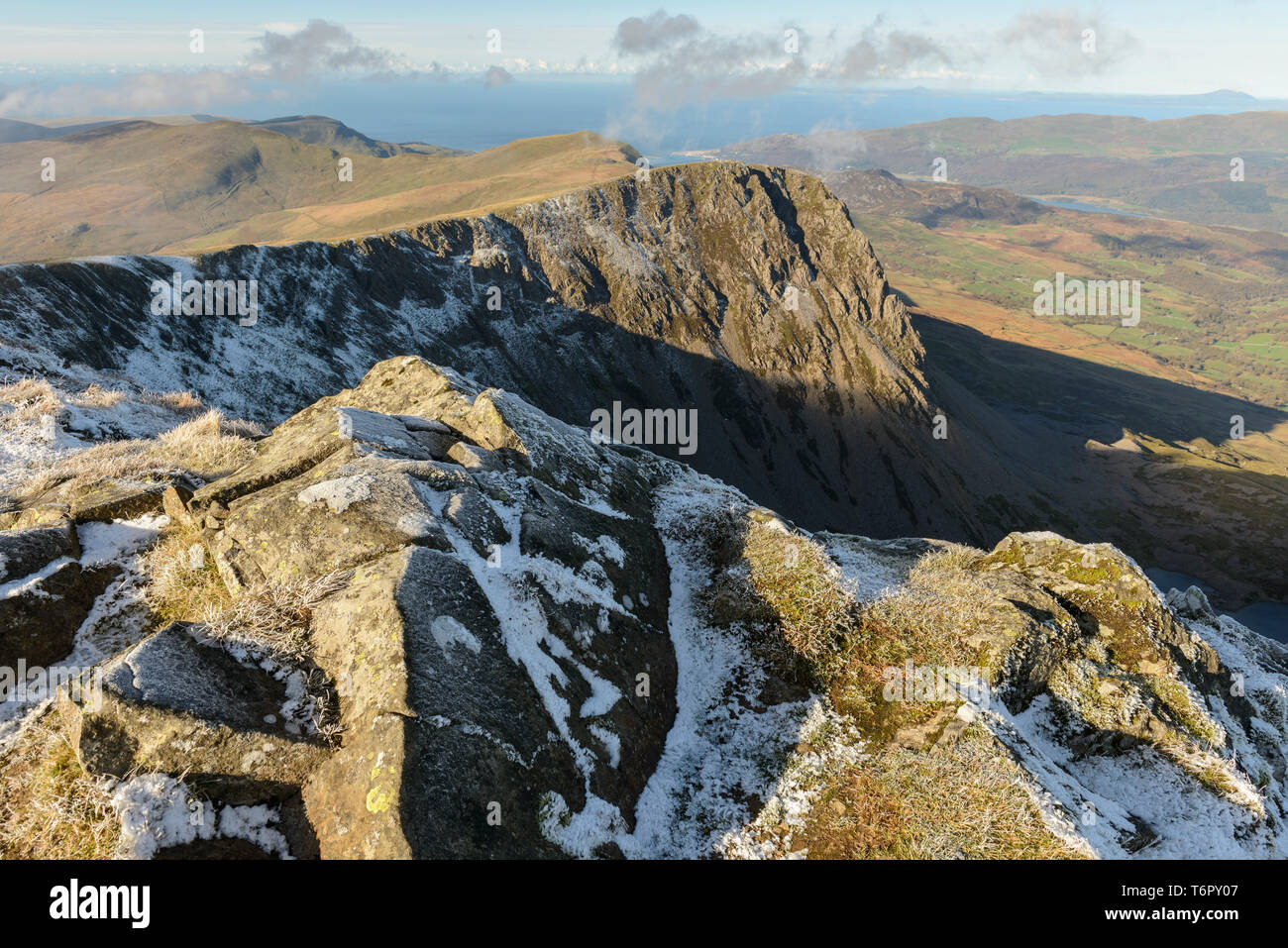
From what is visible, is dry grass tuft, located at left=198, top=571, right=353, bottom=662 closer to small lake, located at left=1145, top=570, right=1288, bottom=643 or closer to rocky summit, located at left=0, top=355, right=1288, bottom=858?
rocky summit, located at left=0, top=355, right=1288, bottom=858

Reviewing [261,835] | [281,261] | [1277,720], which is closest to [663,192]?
[281,261]

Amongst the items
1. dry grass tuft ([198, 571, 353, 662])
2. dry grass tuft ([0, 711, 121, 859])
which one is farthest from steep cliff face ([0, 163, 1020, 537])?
dry grass tuft ([0, 711, 121, 859])

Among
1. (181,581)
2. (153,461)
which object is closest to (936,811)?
(181,581)

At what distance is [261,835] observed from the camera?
945cm

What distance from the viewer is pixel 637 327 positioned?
127 metres

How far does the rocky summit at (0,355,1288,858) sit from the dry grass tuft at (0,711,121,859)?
0.06 metres

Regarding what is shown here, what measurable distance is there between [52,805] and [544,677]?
8.38 m

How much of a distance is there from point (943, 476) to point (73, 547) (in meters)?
146

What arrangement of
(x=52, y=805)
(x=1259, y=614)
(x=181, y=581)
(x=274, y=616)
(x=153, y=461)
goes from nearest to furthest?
(x=52, y=805) < (x=274, y=616) < (x=181, y=581) < (x=153, y=461) < (x=1259, y=614)

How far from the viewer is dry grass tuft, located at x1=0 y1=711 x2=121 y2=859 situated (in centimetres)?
837

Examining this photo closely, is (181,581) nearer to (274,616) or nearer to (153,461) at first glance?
(274,616)

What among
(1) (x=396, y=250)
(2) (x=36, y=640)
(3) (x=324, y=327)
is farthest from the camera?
(1) (x=396, y=250)

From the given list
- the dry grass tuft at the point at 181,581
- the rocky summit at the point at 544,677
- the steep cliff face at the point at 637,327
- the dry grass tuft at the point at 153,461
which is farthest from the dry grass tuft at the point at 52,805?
the steep cliff face at the point at 637,327
